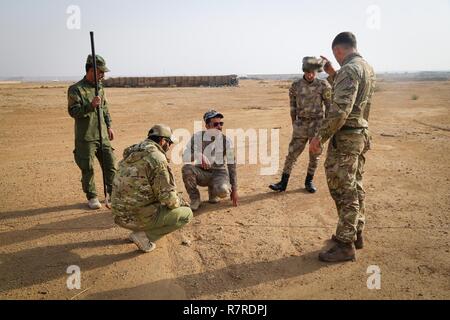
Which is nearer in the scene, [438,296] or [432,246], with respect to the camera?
[438,296]

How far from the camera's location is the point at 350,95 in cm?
355

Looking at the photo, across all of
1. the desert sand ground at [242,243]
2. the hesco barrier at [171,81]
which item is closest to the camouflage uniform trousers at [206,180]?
the desert sand ground at [242,243]

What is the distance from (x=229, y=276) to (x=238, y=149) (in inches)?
234

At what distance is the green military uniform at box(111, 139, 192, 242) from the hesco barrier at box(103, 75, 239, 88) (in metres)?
39.0

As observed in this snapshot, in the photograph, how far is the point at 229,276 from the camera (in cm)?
372

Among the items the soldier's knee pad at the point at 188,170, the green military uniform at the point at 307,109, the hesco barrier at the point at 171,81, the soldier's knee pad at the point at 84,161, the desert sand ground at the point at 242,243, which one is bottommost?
the desert sand ground at the point at 242,243

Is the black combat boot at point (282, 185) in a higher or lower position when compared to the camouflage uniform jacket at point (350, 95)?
lower

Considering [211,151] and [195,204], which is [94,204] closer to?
[195,204]

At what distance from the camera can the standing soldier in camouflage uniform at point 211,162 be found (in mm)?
5277

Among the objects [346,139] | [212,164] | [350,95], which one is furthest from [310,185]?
[350,95]

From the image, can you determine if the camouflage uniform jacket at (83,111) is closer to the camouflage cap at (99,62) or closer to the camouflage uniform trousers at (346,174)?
the camouflage cap at (99,62)

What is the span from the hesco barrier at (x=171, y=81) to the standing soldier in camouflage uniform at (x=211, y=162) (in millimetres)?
37727
